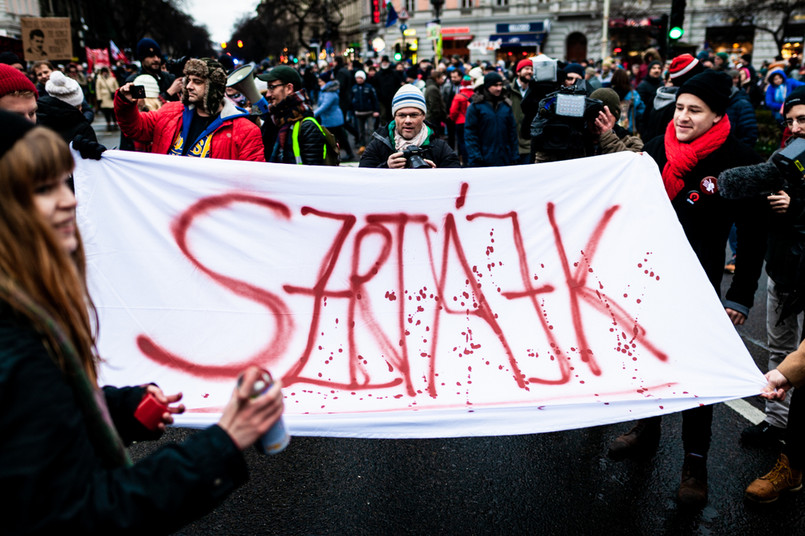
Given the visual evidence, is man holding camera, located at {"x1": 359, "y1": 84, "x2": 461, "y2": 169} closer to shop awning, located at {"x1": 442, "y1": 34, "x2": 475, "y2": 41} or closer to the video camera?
the video camera

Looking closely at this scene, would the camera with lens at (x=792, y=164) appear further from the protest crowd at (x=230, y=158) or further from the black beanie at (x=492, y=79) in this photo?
the black beanie at (x=492, y=79)

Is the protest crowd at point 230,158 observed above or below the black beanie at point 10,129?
below

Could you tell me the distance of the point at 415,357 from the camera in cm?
252

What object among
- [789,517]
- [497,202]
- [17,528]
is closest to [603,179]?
[497,202]

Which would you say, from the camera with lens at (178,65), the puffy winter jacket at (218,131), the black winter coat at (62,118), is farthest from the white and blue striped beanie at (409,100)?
the camera with lens at (178,65)

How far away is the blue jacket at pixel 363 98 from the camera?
42.9 ft

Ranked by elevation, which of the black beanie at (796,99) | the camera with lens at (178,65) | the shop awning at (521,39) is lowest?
the black beanie at (796,99)

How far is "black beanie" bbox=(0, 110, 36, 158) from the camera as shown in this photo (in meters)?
1.12

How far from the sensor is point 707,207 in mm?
2848

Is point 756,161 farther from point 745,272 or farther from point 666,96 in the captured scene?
point 666,96

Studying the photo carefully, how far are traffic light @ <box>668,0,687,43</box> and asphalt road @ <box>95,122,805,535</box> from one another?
9727 mm

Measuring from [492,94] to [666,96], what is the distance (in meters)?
2.19

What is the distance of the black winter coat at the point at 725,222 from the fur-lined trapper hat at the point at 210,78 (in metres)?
2.74

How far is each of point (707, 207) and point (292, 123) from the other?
9.67ft
